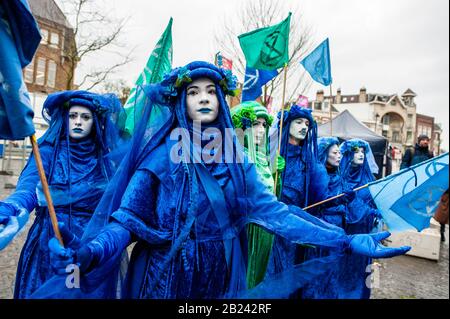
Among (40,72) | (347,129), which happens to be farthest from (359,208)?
(347,129)

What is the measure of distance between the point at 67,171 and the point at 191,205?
43.0 inches

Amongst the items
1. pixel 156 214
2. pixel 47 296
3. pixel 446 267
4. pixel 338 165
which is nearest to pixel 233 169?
pixel 156 214

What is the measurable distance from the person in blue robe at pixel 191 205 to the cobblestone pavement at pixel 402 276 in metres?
2.21

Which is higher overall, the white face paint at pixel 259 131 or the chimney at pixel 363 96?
the chimney at pixel 363 96

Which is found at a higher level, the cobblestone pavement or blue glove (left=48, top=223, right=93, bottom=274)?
blue glove (left=48, top=223, right=93, bottom=274)

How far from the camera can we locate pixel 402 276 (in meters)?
5.29

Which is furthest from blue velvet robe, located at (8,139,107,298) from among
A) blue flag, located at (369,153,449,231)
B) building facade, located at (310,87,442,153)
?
building facade, located at (310,87,442,153)

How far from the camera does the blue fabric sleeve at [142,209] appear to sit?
4.99ft

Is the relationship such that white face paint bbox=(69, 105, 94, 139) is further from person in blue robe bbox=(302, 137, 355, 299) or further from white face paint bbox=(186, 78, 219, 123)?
person in blue robe bbox=(302, 137, 355, 299)

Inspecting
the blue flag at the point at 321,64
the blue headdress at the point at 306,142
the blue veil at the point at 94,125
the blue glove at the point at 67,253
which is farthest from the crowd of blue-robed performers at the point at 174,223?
the blue flag at the point at 321,64

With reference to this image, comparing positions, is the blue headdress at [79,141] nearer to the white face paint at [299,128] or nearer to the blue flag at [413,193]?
the white face paint at [299,128]

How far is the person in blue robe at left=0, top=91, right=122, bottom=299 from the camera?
A: 202cm

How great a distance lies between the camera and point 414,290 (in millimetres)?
4688

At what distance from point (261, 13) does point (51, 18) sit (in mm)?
5551
